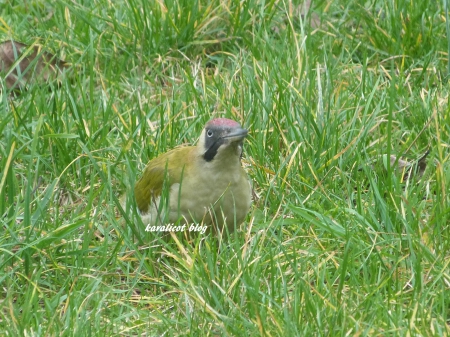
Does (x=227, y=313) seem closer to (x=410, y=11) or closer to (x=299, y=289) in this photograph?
(x=299, y=289)

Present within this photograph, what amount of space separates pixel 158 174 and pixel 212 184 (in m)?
0.32

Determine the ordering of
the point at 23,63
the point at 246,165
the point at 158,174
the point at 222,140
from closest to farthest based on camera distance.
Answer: the point at 222,140, the point at 158,174, the point at 246,165, the point at 23,63

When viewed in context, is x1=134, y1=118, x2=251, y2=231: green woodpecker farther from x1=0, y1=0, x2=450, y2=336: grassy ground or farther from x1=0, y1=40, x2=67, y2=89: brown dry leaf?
x1=0, y1=40, x2=67, y2=89: brown dry leaf

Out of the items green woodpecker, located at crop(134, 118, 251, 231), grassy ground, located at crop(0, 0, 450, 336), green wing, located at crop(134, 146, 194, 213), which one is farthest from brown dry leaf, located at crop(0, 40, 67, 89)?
green woodpecker, located at crop(134, 118, 251, 231)

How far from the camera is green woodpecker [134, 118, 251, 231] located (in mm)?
4000

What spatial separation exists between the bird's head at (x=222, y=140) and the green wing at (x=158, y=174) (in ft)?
0.37

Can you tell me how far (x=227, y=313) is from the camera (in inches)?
132

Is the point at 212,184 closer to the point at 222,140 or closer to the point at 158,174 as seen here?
the point at 222,140

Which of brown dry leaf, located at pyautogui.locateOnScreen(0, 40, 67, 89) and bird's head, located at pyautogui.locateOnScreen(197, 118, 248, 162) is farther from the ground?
bird's head, located at pyautogui.locateOnScreen(197, 118, 248, 162)

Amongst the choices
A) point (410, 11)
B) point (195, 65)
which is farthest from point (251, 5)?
point (410, 11)

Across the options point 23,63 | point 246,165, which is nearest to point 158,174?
point 246,165

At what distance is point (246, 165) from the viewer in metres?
4.60

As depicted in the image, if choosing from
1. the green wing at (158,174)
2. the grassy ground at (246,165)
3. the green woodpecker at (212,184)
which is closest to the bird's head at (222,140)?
the green woodpecker at (212,184)

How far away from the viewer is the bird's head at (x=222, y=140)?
13.2 feet
